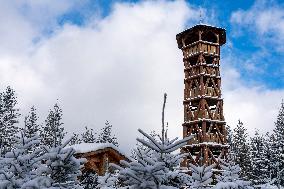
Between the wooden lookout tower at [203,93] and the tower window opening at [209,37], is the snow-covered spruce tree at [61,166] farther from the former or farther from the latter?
the tower window opening at [209,37]

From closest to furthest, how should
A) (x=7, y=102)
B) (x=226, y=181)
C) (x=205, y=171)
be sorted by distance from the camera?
(x=205, y=171)
(x=226, y=181)
(x=7, y=102)

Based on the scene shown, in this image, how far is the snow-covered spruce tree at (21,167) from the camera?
19.9ft

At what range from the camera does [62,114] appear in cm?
5816

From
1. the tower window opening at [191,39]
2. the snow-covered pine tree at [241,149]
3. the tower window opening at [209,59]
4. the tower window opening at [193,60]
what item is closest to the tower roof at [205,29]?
the tower window opening at [191,39]

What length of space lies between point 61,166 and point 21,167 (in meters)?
0.66

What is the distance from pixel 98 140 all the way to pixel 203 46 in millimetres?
28862

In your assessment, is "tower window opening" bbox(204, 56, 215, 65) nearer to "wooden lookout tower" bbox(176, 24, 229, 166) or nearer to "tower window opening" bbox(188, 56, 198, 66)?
"wooden lookout tower" bbox(176, 24, 229, 166)

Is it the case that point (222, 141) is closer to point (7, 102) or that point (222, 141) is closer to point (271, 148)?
point (271, 148)

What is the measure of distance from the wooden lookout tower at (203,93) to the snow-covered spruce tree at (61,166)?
1036 inches

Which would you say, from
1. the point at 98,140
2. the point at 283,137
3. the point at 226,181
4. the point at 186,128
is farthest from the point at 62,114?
the point at 226,181

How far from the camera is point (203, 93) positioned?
34344 millimetres

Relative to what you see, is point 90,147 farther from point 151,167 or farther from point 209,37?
point 209,37

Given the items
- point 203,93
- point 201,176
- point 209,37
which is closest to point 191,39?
point 209,37

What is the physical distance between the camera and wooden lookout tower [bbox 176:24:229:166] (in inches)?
1308
